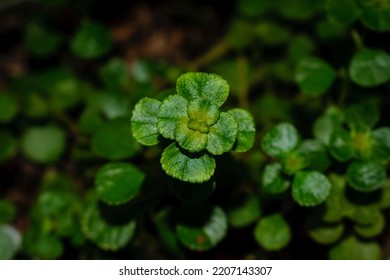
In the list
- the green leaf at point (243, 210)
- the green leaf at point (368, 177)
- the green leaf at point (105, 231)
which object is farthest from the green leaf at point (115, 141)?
the green leaf at point (368, 177)

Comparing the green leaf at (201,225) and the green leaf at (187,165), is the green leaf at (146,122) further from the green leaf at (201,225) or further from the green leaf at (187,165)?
the green leaf at (201,225)

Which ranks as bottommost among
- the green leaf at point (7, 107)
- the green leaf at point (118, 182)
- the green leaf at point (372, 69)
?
the green leaf at point (7, 107)

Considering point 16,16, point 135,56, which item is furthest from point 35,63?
point 135,56

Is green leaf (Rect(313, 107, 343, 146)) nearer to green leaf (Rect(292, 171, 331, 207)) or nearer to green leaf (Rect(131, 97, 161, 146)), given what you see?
green leaf (Rect(292, 171, 331, 207))

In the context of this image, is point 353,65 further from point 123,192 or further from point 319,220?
point 123,192

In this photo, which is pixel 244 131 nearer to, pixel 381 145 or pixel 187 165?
pixel 187 165

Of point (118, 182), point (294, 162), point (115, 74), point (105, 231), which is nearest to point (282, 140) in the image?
point (294, 162)
